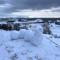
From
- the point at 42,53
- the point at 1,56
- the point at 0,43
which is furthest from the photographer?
the point at 0,43

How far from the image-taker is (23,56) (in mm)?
6488

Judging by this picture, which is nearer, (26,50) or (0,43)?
(26,50)

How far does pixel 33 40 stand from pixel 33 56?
1.62 meters

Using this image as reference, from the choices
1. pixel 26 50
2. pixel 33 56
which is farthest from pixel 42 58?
pixel 26 50

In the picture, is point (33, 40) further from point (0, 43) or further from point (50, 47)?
point (0, 43)

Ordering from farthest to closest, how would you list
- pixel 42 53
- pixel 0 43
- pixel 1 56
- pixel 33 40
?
pixel 33 40
pixel 0 43
pixel 42 53
pixel 1 56

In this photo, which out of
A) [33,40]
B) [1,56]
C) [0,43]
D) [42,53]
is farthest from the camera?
[33,40]

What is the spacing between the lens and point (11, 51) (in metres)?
6.89

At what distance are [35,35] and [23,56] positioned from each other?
1.98 metres

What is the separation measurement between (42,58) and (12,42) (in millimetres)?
1850

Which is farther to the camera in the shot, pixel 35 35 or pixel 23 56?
pixel 35 35

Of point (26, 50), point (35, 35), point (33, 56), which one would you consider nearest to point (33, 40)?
point (35, 35)

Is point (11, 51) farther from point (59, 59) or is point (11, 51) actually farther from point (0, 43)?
point (59, 59)

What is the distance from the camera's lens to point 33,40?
8.07 meters
